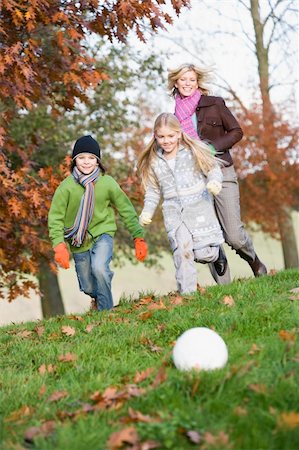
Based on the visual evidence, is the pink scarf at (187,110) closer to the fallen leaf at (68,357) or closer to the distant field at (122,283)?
the fallen leaf at (68,357)

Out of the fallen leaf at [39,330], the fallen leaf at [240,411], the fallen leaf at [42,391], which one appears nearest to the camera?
the fallen leaf at [240,411]

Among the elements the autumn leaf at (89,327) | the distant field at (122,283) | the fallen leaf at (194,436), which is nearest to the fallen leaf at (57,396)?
the fallen leaf at (194,436)

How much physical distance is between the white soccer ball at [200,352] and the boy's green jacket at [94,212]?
3.52m

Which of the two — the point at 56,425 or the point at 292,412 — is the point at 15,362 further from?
the point at 292,412

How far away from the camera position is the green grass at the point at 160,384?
3.32 metres

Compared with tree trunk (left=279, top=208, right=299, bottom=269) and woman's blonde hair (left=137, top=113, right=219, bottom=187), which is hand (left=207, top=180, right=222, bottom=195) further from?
tree trunk (left=279, top=208, right=299, bottom=269)

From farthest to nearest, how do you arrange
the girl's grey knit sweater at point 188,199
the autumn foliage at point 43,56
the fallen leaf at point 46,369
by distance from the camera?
the autumn foliage at point 43,56, the girl's grey knit sweater at point 188,199, the fallen leaf at point 46,369

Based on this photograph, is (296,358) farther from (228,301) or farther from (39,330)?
(39,330)

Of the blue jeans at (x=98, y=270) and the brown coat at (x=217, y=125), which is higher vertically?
the brown coat at (x=217, y=125)

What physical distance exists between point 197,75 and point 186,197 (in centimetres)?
137

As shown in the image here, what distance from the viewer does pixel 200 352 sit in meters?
4.11

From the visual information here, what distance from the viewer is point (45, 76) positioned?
9.52 meters

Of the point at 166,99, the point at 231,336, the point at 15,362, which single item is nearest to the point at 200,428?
the point at 231,336

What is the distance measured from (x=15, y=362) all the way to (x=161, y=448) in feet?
7.82
